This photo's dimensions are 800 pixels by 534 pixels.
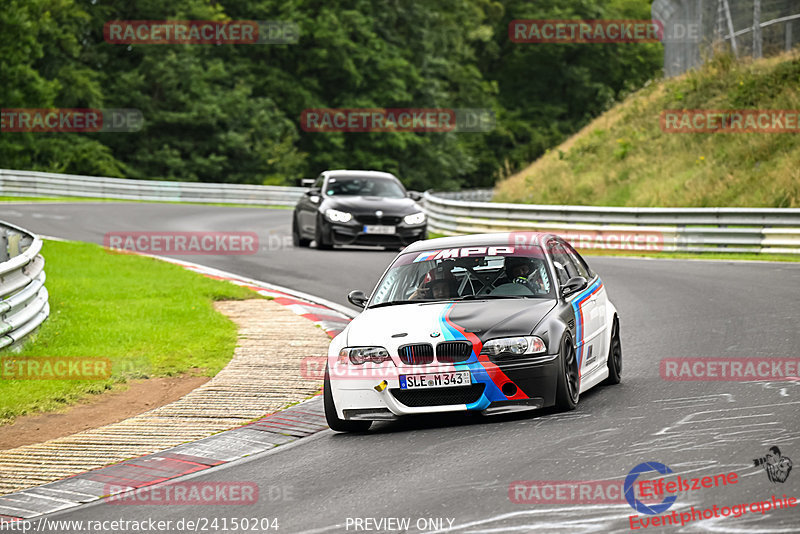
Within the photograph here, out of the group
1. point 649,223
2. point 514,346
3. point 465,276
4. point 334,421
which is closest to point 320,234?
point 649,223

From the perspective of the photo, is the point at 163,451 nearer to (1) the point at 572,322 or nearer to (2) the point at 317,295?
(1) the point at 572,322

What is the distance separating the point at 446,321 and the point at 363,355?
653 millimetres

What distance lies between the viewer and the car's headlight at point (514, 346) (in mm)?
8219

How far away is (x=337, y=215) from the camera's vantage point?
2288cm

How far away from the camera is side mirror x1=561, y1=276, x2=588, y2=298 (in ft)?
29.9

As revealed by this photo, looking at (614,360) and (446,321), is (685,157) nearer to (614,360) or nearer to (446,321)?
(614,360)

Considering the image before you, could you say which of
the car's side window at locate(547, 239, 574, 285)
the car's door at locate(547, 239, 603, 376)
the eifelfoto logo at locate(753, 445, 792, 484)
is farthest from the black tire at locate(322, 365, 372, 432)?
the eifelfoto logo at locate(753, 445, 792, 484)

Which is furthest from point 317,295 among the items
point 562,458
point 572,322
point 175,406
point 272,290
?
point 562,458

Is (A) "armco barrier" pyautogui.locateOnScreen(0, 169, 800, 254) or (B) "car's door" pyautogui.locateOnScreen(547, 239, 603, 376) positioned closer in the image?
(B) "car's door" pyautogui.locateOnScreen(547, 239, 603, 376)

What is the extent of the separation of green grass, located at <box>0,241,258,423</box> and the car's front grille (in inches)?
129

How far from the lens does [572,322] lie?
350 inches

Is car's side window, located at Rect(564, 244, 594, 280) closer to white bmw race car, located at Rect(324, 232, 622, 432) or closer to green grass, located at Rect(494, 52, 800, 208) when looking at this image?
white bmw race car, located at Rect(324, 232, 622, 432)

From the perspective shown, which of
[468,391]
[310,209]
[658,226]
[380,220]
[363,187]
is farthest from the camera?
[363,187]

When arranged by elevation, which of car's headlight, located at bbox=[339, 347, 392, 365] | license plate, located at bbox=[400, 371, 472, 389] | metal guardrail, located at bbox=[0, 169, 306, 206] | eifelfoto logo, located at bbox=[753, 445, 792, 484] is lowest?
metal guardrail, located at bbox=[0, 169, 306, 206]
